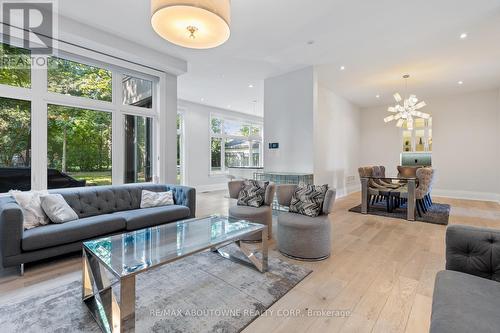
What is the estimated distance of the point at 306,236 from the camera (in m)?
2.77

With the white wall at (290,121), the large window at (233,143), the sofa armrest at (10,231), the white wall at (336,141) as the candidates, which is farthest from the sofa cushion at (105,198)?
the large window at (233,143)

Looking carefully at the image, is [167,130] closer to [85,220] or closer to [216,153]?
[85,220]

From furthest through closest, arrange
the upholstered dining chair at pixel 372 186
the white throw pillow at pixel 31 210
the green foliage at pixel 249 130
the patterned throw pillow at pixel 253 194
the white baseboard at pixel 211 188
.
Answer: the green foliage at pixel 249 130 → the white baseboard at pixel 211 188 → the upholstered dining chair at pixel 372 186 → the patterned throw pillow at pixel 253 194 → the white throw pillow at pixel 31 210

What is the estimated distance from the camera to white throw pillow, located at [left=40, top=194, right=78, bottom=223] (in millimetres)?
2871

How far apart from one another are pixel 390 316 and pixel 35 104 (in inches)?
197

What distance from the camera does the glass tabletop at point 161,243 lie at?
→ 1.72 metres

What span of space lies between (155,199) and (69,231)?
134 cm

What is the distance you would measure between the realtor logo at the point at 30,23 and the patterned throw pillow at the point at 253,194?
3537 millimetres

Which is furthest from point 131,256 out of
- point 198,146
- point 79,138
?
point 198,146

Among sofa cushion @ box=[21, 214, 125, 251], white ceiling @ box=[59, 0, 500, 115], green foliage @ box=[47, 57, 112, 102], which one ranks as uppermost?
white ceiling @ box=[59, 0, 500, 115]

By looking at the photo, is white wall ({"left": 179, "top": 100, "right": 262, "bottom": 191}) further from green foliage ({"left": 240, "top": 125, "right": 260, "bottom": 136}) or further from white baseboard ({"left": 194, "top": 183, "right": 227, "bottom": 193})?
green foliage ({"left": 240, "top": 125, "right": 260, "bottom": 136})

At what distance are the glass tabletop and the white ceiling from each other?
2.80 m

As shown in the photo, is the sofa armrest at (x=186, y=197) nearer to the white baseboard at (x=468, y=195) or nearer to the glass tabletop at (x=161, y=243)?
the glass tabletop at (x=161, y=243)

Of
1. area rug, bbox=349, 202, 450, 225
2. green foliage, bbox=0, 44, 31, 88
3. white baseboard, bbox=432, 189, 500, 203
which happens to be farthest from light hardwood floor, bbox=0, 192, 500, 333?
white baseboard, bbox=432, 189, 500, 203
